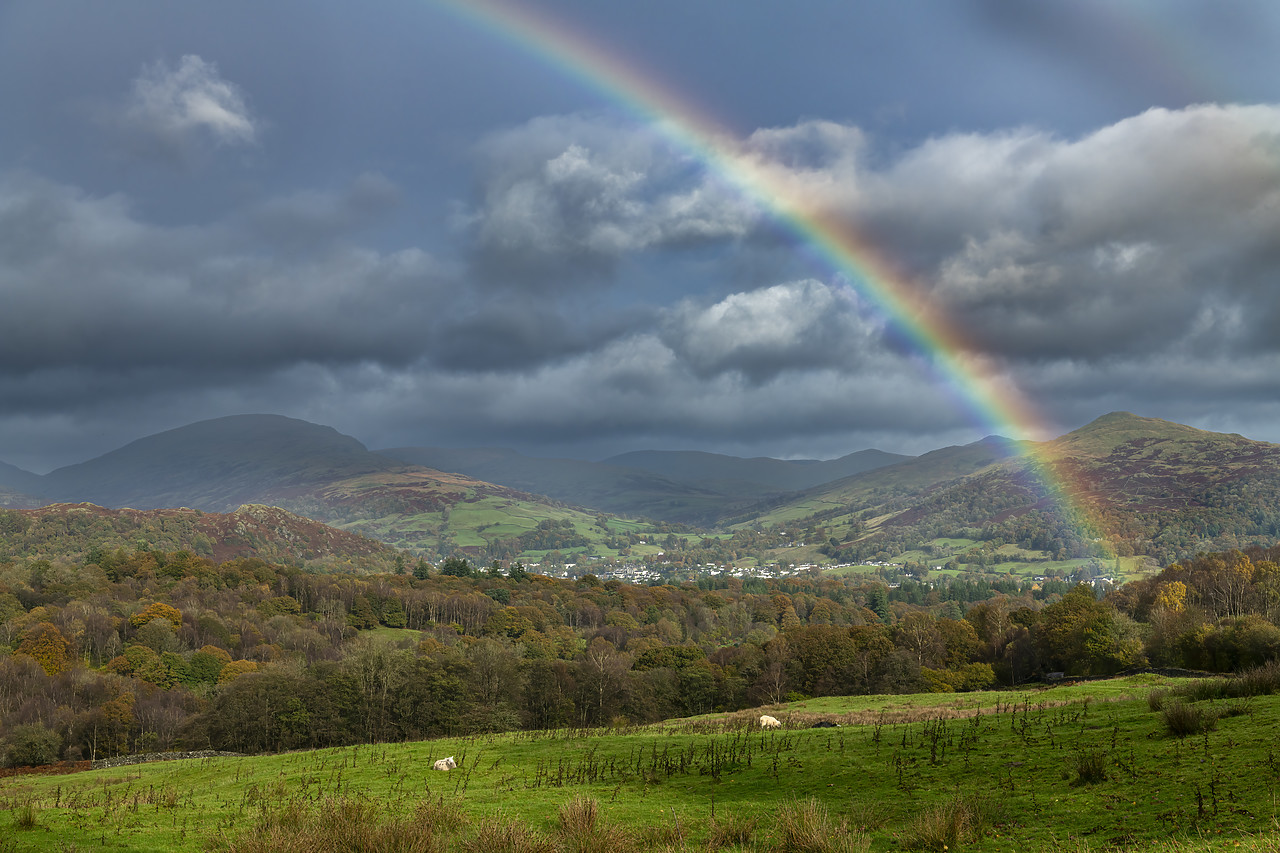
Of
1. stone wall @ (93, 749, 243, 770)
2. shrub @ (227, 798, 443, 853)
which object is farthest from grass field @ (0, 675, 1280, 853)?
stone wall @ (93, 749, 243, 770)

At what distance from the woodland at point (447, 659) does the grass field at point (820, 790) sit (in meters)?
23.5

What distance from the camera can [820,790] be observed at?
2022 cm

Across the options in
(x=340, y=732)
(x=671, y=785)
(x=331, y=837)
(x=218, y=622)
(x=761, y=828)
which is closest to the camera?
(x=331, y=837)

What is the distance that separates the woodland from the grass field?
76.9 feet

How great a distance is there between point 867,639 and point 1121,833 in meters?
78.6

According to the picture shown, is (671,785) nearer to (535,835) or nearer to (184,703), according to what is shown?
(535,835)

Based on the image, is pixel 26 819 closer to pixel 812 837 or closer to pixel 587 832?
pixel 587 832

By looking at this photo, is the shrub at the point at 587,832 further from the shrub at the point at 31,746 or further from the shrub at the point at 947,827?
the shrub at the point at 31,746

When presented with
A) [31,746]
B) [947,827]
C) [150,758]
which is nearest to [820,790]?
[947,827]

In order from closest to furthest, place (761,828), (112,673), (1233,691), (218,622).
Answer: (761,828)
(1233,691)
(112,673)
(218,622)

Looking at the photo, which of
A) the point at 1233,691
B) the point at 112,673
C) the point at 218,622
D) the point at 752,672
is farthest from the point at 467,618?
the point at 1233,691

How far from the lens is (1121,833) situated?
1266 centimetres

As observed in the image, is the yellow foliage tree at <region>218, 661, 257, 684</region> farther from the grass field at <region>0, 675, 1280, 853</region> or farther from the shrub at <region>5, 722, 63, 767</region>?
the grass field at <region>0, 675, 1280, 853</region>

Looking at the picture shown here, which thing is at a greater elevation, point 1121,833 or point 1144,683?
point 1121,833
